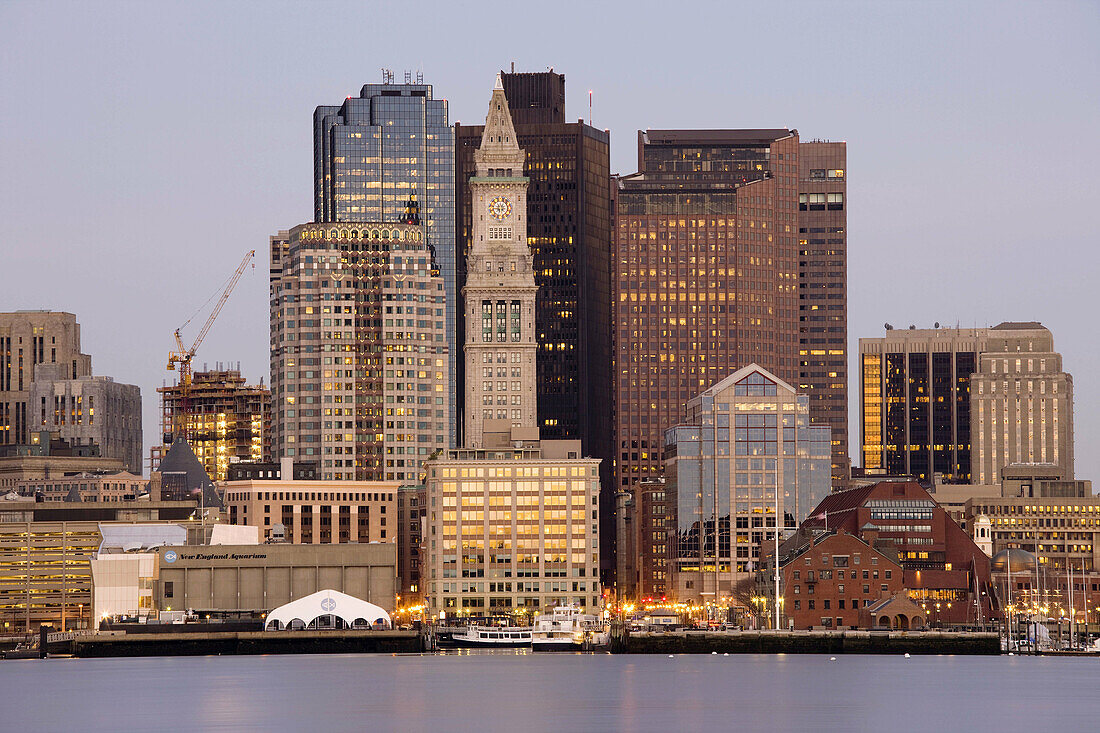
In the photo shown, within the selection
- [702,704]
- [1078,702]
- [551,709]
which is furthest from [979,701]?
[551,709]

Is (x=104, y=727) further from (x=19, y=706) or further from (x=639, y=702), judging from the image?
(x=639, y=702)

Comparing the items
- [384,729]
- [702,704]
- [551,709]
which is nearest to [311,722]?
[384,729]

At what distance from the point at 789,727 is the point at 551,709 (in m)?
25.8

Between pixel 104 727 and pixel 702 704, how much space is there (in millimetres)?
53943

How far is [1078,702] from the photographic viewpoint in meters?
199

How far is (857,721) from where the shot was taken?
17512 centimetres

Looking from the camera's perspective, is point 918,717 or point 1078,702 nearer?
point 918,717

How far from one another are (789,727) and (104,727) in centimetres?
5575

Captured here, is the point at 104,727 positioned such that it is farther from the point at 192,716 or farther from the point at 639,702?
the point at 639,702

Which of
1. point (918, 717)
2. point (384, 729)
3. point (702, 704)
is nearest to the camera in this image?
point (384, 729)

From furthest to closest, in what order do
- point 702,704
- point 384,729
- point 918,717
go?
point 702,704 < point 918,717 < point 384,729

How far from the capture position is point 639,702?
195875 millimetres

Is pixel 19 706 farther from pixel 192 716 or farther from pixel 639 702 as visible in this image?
pixel 639 702

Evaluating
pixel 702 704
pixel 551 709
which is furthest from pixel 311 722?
pixel 702 704
